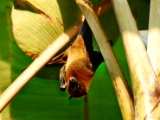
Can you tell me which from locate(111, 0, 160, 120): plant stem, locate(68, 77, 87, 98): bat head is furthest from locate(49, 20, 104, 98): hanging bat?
locate(111, 0, 160, 120): plant stem

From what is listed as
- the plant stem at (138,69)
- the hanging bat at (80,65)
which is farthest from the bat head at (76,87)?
the plant stem at (138,69)

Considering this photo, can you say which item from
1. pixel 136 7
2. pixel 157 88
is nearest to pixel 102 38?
pixel 157 88

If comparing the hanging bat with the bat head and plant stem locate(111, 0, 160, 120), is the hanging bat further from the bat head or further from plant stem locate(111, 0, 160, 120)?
plant stem locate(111, 0, 160, 120)

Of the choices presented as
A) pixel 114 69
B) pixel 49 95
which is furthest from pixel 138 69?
pixel 49 95

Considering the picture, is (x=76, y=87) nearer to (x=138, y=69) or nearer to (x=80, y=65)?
(x=80, y=65)

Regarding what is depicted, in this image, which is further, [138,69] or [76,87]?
[76,87]

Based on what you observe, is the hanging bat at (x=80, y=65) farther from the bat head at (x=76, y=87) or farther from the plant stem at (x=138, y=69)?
the plant stem at (x=138, y=69)

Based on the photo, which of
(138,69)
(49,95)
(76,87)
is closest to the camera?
(138,69)
